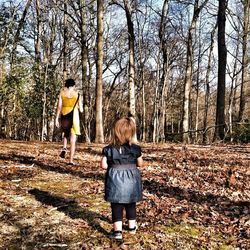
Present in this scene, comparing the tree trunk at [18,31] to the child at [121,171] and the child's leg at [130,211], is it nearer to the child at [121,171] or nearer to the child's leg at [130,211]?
the child at [121,171]

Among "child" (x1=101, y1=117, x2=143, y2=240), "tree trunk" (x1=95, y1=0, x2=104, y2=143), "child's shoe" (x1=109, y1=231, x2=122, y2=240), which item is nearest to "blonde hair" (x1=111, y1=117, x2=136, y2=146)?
"child" (x1=101, y1=117, x2=143, y2=240)

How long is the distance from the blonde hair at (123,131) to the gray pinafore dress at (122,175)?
76 millimetres

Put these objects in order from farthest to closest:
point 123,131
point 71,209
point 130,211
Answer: point 71,209 < point 130,211 < point 123,131

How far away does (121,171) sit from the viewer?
14.7 feet

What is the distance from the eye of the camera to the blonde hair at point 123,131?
444 cm

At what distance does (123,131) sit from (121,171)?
47 cm

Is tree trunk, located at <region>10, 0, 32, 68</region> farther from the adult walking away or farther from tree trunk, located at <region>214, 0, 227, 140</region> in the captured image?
the adult walking away

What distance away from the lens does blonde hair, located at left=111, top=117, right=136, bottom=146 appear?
4.44 meters

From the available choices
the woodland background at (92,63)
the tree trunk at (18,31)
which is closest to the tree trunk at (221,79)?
the woodland background at (92,63)

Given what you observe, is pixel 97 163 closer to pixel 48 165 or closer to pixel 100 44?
pixel 48 165

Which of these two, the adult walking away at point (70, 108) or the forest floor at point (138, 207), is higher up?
the adult walking away at point (70, 108)

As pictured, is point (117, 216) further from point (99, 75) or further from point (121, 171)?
point (99, 75)

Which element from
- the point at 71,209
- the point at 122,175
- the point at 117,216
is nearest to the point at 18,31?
the point at 71,209

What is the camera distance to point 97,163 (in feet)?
30.4
